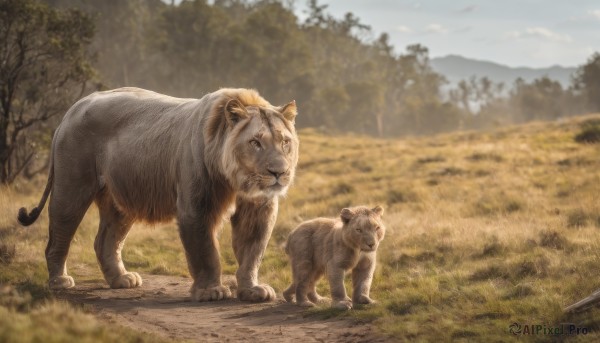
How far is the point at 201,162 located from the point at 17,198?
32.1 ft

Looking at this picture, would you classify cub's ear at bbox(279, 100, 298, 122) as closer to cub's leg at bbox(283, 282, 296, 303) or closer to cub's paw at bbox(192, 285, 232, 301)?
cub's leg at bbox(283, 282, 296, 303)

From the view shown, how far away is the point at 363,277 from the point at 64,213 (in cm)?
396

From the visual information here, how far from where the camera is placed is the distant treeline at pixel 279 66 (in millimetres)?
57125

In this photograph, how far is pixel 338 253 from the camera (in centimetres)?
741

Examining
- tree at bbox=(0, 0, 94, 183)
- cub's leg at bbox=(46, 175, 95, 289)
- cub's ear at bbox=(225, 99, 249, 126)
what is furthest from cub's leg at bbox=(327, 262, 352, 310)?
tree at bbox=(0, 0, 94, 183)

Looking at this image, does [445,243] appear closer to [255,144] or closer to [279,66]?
[255,144]

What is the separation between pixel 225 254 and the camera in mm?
11836

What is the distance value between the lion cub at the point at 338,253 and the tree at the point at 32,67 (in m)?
11.5

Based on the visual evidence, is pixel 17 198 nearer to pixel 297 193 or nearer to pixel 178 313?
pixel 297 193
